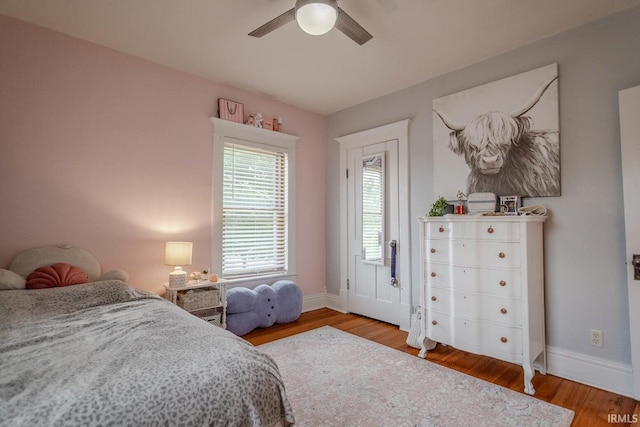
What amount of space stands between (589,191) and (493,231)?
768 mm

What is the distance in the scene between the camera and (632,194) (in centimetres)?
215

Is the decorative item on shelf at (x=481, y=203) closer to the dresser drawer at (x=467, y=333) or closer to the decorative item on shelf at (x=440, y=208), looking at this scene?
the decorative item on shelf at (x=440, y=208)

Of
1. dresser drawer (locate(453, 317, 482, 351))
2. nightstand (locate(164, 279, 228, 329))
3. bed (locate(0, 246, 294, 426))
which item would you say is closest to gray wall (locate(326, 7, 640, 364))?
dresser drawer (locate(453, 317, 482, 351))

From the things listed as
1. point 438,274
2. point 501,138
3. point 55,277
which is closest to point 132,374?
point 55,277

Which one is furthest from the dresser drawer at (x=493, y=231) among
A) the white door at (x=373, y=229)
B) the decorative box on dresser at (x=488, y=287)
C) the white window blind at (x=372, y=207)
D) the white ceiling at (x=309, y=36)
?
the white ceiling at (x=309, y=36)

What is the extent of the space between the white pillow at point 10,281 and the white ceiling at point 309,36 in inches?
76.6

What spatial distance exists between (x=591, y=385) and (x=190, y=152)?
13.1 ft

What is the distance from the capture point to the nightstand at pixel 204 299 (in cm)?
294

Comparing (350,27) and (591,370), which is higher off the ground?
(350,27)

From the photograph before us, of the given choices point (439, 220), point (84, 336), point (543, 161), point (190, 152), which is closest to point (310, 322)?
point (439, 220)

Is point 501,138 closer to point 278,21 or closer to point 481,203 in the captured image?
point 481,203

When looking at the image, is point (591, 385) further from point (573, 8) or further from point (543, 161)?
point (573, 8)

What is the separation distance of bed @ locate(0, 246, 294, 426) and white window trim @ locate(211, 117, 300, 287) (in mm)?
1782

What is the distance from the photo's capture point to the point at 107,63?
2824 millimetres
